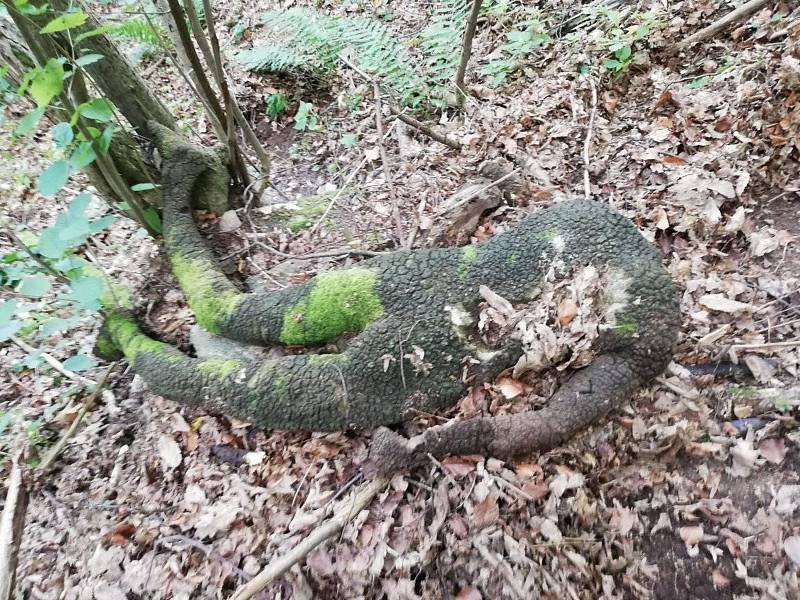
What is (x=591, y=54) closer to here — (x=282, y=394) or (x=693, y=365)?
(x=693, y=365)

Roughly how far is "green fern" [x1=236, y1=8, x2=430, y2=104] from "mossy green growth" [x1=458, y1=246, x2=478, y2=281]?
2.80 m

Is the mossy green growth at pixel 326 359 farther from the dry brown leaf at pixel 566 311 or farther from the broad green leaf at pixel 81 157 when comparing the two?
the broad green leaf at pixel 81 157

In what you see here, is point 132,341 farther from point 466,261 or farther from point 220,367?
point 466,261

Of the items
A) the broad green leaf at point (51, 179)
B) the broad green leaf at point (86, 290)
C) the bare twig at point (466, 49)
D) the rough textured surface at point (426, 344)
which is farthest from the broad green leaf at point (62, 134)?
the bare twig at point (466, 49)

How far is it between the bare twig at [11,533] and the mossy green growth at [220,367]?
1.04 meters

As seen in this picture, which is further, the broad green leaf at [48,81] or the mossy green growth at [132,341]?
the mossy green growth at [132,341]

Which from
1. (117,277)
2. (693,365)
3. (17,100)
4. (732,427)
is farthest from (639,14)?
(17,100)

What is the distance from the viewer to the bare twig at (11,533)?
2.08 metres

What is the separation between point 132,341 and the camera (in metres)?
3.19

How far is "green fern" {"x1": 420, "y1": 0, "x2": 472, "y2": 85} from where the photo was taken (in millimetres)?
4996

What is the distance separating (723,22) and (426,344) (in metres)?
3.87

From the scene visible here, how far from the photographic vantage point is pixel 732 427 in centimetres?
229

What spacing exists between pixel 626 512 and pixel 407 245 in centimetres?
207

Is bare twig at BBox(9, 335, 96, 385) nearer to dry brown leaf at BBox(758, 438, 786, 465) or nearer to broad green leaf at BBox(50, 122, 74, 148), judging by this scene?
broad green leaf at BBox(50, 122, 74, 148)
